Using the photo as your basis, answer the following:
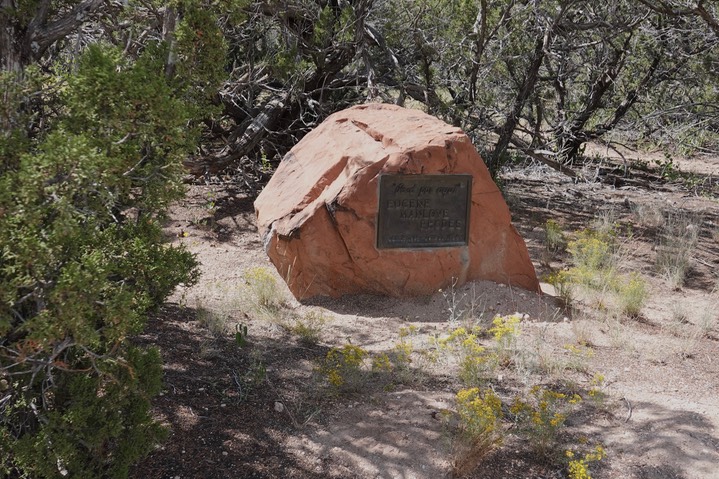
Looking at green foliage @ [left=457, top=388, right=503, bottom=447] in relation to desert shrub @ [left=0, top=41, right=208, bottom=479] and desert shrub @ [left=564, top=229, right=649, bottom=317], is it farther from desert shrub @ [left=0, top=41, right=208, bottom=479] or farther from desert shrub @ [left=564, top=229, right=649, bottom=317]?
desert shrub @ [left=564, top=229, right=649, bottom=317]

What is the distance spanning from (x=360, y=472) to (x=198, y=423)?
38.0 inches

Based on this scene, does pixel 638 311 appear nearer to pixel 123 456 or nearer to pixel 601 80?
pixel 123 456

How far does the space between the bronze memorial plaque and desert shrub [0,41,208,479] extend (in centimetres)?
265

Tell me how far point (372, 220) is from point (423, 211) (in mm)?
447

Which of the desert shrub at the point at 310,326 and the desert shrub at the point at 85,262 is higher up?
the desert shrub at the point at 85,262

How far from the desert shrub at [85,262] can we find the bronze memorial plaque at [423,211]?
8.69 feet

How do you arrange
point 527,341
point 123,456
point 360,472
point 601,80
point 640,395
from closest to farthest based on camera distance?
point 123,456
point 360,472
point 640,395
point 527,341
point 601,80

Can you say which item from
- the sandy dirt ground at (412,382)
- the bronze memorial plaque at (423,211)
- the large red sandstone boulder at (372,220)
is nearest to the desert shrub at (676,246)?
the sandy dirt ground at (412,382)

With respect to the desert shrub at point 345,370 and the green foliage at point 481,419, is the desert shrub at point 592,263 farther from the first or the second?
the green foliage at point 481,419

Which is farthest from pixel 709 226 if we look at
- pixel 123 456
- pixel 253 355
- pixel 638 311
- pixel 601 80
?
pixel 123 456

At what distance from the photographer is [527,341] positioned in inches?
214

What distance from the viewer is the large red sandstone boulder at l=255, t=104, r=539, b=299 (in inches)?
233

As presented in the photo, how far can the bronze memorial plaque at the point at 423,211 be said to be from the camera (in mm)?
5965

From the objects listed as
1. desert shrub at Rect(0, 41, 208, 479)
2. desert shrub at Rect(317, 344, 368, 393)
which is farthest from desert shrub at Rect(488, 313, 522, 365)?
desert shrub at Rect(0, 41, 208, 479)
